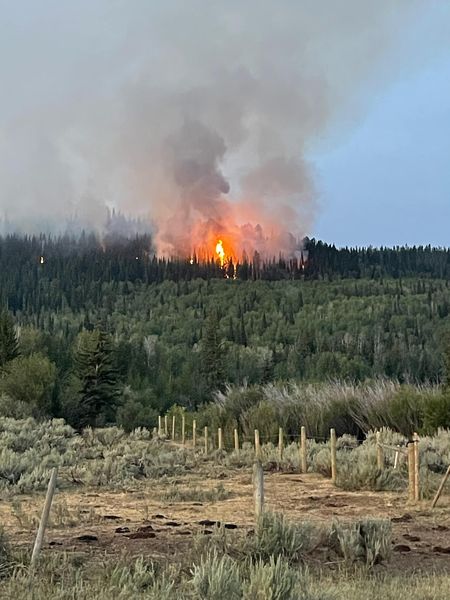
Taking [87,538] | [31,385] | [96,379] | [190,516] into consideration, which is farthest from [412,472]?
[96,379]

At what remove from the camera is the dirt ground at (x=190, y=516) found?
929cm

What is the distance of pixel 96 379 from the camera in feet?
149

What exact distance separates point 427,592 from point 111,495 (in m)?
9.73

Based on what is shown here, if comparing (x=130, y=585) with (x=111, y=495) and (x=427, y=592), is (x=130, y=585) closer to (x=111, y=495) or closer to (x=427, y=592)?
(x=427, y=592)

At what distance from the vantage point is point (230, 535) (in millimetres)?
9398

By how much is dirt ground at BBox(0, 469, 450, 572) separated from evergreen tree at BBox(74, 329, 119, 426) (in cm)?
2722

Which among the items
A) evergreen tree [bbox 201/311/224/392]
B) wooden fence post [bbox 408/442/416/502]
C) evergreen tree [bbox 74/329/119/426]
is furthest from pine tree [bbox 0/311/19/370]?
wooden fence post [bbox 408/442/416/502]

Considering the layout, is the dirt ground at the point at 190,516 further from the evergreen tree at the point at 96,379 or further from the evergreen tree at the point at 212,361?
the evergreen tree at the point at 212,361

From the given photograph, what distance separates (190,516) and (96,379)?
33.9 metres

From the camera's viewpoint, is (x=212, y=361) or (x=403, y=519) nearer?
(x=403, y=519)

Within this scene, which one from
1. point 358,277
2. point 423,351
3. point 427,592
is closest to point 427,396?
point 427,592

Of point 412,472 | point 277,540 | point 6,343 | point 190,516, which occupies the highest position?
point 6,343

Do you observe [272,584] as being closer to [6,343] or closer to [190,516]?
[190,516]

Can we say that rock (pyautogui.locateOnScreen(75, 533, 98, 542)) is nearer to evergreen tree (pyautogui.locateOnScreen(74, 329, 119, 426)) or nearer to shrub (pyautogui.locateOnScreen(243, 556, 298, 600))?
shrub (pyautogui.locateOnScreen(243, 556, 298, 600))
